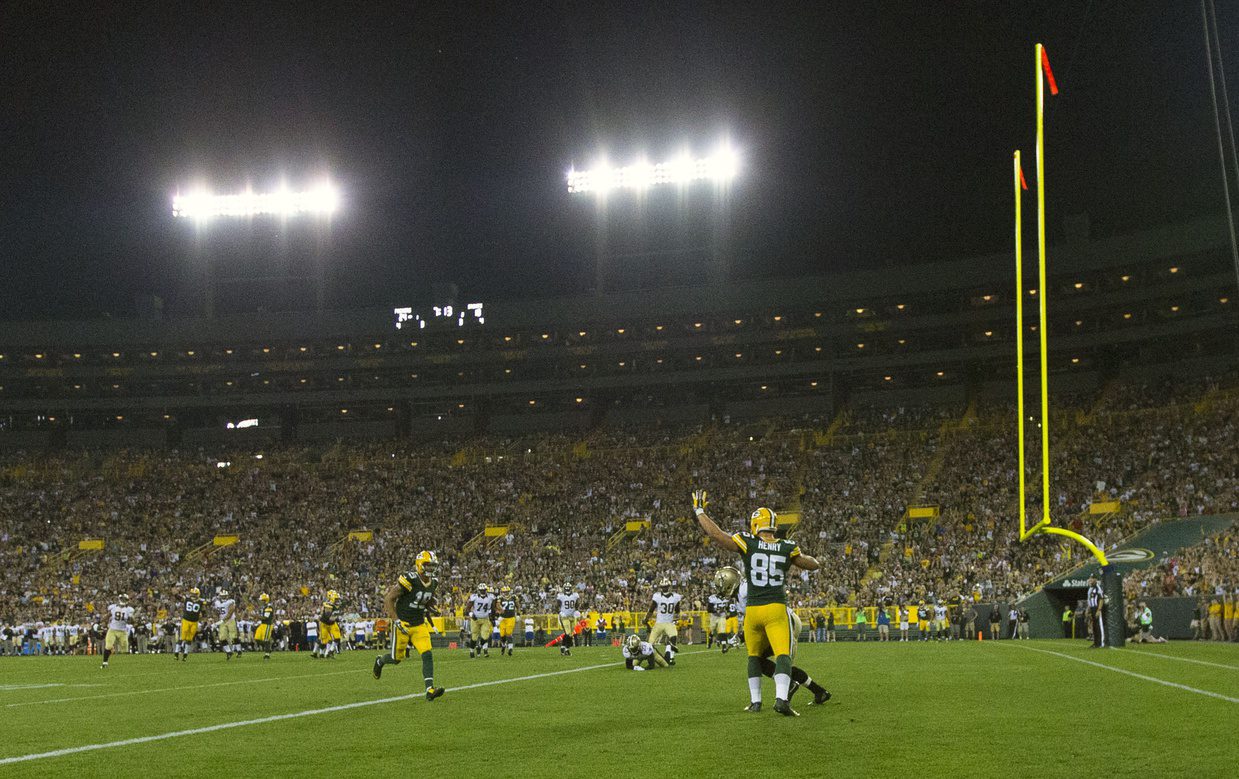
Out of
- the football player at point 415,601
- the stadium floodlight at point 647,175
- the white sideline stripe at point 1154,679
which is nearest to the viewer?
the white sideline stripe at point 1154,679

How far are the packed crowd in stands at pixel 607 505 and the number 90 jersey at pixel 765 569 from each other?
2784cm

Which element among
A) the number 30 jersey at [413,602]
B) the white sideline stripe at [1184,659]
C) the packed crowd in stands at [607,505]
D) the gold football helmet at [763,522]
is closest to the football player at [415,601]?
the number 30 jersey at [413,602]

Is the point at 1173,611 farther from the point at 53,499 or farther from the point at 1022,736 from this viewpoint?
the point at 53,499

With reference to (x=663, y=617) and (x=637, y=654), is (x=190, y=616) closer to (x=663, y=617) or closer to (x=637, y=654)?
(x=663, y=617)

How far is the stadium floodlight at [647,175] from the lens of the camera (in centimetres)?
6241

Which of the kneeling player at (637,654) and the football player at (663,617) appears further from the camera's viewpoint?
the football player at (663,617)

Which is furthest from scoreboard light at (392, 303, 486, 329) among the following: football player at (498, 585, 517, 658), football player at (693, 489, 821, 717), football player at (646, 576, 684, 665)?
football player at (693, 489, 821, 717)

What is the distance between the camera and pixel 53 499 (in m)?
61.9

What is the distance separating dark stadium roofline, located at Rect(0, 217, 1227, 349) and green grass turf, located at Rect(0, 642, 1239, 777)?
41.5 meters

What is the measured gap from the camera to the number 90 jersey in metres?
11.3

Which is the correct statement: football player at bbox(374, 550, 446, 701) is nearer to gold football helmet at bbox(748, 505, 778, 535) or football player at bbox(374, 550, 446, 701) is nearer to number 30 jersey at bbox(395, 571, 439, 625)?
number 30 jersey at bbox(395, 571, 439, 625)

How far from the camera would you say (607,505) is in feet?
183

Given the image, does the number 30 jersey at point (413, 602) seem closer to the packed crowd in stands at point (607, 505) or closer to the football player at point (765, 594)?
the football player at point (765, 594)

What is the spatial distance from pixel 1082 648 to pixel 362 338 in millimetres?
51841
